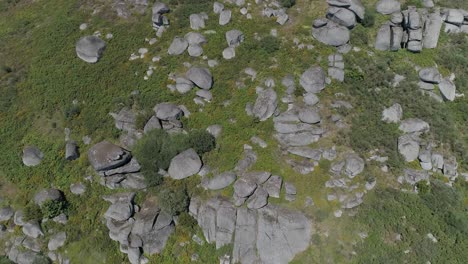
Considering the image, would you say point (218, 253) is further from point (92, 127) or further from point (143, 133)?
point (92, 127)

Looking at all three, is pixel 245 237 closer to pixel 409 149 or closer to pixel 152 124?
pixel 152 124

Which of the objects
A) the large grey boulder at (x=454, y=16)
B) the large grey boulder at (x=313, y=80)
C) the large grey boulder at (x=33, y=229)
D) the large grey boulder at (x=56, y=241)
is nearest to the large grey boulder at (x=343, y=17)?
the large grey boulder at (x=313, y=80)

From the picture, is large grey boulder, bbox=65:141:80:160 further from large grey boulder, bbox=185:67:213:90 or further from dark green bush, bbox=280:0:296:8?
dark green bush, bbox=280:0:296:8

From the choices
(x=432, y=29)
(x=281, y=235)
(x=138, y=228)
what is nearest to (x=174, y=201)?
(x=138, y=228)

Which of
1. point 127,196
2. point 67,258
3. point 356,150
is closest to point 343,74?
point 356,150

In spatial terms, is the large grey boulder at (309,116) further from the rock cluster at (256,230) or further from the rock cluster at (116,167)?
the rock cluster at (116,167)

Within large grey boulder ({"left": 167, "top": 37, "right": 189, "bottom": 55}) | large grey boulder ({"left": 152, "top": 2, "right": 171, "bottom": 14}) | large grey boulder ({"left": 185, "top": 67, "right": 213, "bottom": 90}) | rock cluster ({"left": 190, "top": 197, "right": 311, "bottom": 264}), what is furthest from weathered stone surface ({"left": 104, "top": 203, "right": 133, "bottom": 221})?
large grey boulder ({"left": 152, "top": 2, "right": 171, "bottom": 14})
